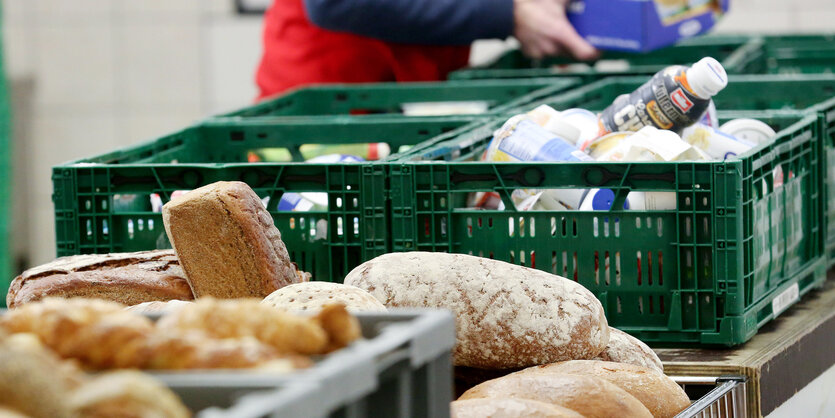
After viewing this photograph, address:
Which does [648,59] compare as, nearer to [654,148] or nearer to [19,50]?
[654,148]

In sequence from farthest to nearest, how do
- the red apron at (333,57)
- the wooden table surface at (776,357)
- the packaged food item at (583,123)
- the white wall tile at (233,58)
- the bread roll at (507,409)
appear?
1. the white wall tile at (233,58)
2. the red apron at (333,57)
3. the packaged food item at (583,123)
4. the wooden table surface at (776,357)
5. the bread roll at (507,409)

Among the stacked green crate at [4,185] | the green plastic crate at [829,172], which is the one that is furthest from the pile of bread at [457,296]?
the stacked green crate at [4,185]

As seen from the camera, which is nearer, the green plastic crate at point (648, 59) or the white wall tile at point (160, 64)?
the green plastic crate at point (648, 59)

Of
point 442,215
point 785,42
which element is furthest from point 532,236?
point 785,42

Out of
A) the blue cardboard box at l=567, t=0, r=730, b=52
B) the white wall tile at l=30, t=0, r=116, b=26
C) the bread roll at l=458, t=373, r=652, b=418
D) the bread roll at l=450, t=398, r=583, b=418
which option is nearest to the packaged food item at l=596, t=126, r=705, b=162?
the bread roll at l=458, t=373, r=652, b=418

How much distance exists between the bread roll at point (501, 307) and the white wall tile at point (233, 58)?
4.59 m

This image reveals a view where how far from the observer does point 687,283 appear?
194cm

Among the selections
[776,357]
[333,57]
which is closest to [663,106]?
[776,357]

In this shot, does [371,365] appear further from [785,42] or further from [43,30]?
[43,30]

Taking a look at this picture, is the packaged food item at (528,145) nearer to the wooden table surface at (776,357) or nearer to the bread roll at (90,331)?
the wooden table surface at (776,357)

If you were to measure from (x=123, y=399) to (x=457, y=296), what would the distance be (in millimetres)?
876

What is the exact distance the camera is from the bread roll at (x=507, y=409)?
1.36 metres

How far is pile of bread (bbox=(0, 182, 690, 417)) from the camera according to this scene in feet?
4.84

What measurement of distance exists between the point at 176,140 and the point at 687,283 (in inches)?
44.9
